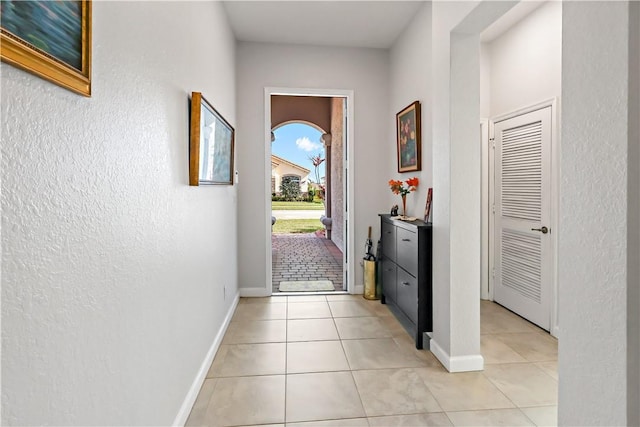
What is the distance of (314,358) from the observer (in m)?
2.64

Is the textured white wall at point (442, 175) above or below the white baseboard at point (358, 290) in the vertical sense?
above

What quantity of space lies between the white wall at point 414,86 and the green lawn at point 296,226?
7022 mm

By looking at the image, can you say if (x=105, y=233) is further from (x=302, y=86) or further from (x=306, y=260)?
(x=306, y=260)

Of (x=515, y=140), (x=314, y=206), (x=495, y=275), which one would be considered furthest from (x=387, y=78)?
(x=314, y=206)

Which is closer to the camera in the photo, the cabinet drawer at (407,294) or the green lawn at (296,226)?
the cabinet drawer at (407,294)

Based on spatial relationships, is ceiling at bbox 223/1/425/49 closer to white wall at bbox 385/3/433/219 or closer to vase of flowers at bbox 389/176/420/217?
white wall at bbox 385/3/433/219

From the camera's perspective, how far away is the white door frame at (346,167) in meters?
4.16

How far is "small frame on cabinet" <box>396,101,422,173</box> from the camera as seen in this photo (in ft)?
10.9

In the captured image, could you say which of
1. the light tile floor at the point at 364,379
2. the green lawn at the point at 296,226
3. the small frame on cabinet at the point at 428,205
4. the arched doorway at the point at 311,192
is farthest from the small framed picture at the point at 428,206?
the green lawn at the point at 296,226

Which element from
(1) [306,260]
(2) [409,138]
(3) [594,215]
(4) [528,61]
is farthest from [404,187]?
(1) [306,260]

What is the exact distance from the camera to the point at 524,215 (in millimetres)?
3445

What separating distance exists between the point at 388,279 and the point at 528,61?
2.49m

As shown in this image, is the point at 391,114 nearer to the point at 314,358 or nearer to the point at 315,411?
the point at 314,358

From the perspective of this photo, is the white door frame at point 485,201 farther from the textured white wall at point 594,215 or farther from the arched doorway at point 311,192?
the textured white wall at point 594,215
